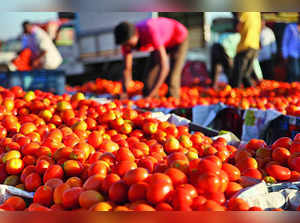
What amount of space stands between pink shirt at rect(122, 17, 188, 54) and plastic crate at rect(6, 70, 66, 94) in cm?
146

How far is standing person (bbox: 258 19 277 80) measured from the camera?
9.55 meters

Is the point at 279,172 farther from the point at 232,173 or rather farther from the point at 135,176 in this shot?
the point at 135,176

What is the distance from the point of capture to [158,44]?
5.06 metres

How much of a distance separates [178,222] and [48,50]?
6.84 meters

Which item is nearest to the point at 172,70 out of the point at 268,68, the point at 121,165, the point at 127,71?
the point at 127,71

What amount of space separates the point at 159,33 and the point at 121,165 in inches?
152

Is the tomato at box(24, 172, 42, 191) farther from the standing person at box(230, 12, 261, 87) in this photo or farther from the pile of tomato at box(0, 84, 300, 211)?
the standing person at box(230, 12, 261, 87)

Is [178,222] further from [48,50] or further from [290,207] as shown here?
[48,50]

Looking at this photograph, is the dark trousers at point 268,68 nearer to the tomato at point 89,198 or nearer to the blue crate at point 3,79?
the blue crate at point 3,79

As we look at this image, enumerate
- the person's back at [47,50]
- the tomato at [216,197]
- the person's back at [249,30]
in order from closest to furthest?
the tomato at [216,197]
the person's back at [249,30]
the person's back at [47,50]

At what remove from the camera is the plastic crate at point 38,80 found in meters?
5.30

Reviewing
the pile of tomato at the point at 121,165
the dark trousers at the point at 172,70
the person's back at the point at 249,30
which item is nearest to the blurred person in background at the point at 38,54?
the dark trousers at the point at 172,70

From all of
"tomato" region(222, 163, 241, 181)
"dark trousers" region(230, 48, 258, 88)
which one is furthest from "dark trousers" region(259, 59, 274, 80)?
"tomato" region(222, 163, 241, 181)

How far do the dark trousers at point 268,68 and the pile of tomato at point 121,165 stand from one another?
816 cm
